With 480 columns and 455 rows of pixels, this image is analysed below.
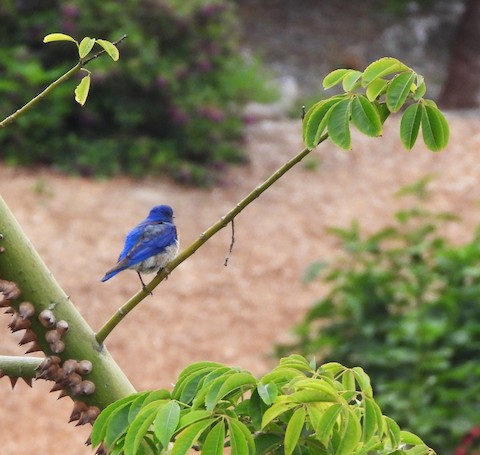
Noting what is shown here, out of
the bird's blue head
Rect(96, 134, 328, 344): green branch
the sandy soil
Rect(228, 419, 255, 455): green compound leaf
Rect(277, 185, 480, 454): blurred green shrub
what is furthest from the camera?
the sandy soil

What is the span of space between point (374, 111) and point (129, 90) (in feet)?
27.1

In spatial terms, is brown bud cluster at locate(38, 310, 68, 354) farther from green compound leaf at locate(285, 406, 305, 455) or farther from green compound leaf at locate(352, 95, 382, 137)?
green compound leaf at locate(352, 95, 382, 137)

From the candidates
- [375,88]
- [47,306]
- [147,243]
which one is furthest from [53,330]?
[147,243]

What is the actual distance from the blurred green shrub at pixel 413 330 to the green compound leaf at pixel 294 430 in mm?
3547

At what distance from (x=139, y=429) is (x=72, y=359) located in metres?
0.31

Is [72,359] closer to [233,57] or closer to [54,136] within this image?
[54,136]

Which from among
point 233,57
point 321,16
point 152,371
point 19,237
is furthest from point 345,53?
point 19,237

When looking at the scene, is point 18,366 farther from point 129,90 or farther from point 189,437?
point 129,90

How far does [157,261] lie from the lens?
2381 mm

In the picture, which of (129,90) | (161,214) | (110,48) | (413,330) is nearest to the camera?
(110,48)

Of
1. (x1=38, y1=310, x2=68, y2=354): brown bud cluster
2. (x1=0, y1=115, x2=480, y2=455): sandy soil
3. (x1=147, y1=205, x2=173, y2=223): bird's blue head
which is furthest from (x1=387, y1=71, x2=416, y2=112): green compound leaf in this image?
(x1=0, y1=115, x2=480, y2=455): sandy soil

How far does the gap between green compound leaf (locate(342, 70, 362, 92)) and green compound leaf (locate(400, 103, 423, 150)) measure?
9cm

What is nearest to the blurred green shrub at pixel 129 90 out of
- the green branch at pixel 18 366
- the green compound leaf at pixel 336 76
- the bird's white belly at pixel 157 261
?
the bird's white belly at pixel 157 261

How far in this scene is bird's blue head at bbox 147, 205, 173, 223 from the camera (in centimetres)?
252
